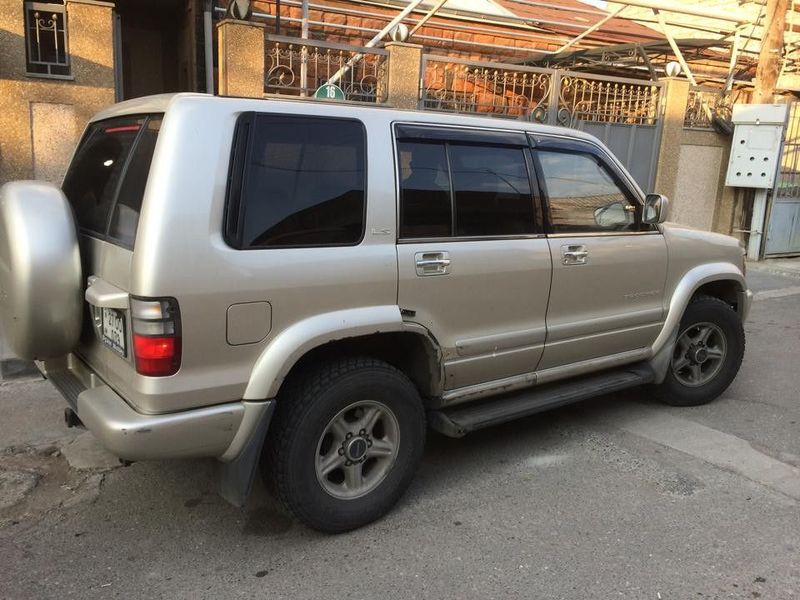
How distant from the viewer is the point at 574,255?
152 inches

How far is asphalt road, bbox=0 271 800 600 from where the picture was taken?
2.83 meters

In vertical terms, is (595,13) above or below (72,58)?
above

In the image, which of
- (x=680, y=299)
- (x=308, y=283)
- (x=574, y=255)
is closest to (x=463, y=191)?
(x=574, y=255)

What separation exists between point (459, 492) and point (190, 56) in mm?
8746

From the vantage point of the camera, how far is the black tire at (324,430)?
2.91 m

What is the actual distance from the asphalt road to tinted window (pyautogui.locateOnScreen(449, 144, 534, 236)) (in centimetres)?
142

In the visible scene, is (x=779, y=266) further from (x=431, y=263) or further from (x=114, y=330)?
(x=114, y=330)

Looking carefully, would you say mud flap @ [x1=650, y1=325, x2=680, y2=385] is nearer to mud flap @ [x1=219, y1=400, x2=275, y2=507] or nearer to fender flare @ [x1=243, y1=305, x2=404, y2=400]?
fender flare @ [x1=243, y1=305, x2=404, y2=400]

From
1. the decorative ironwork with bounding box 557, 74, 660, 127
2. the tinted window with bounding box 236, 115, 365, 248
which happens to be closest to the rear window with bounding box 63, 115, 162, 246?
the tinted window with bounding box 236, 115, 365, 248

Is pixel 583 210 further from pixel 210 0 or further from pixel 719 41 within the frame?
pixel 719 41

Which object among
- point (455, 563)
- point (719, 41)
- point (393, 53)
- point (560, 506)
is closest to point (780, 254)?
point (719, 41)

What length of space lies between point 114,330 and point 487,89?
7.70 meters

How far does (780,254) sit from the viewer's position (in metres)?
12.3

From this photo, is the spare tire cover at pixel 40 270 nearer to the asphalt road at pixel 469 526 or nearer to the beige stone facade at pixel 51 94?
the asphalt road at pixel 469 526
